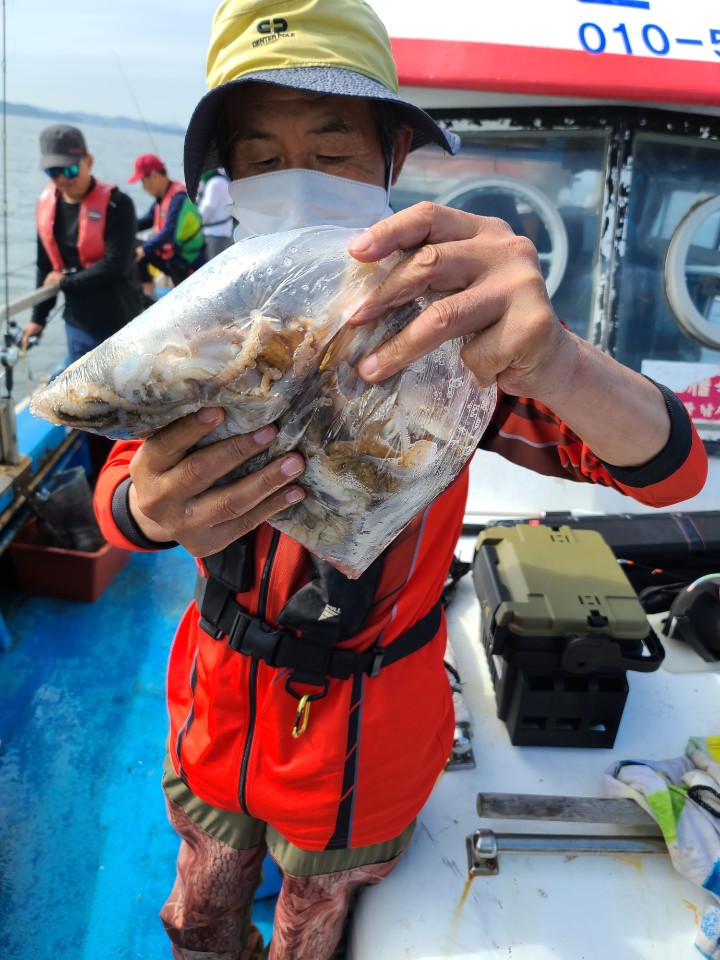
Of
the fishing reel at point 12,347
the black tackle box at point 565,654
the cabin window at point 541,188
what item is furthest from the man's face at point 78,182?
the black tackle box at point 565,654

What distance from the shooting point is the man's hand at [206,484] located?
100cm

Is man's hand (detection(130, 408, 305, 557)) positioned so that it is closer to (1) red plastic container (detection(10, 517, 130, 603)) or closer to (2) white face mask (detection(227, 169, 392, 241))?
(2) white face mask (detection(227, 169, 392, 241))

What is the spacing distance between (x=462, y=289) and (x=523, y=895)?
140cm

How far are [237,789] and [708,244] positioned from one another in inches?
105

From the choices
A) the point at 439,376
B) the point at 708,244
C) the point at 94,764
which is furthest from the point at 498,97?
the point at 94,764

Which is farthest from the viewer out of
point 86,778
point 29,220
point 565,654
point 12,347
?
point 29,220

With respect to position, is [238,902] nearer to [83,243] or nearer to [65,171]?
[83,243]

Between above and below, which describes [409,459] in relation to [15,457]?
above

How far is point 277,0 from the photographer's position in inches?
50.3

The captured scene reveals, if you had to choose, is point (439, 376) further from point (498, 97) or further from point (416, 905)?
point (498, 97)

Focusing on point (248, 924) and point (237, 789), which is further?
point (248, 924)

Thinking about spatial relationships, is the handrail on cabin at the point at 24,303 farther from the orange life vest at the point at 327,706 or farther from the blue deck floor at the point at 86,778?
the orange life vest at the point at 327,706

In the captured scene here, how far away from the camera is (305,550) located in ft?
4.47

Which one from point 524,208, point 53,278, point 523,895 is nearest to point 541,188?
point 524,208
